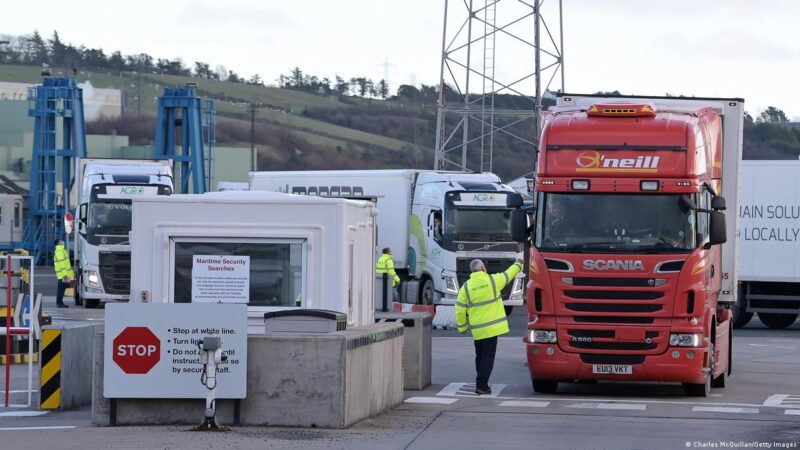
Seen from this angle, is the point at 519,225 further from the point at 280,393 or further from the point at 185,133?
the point at 185,133

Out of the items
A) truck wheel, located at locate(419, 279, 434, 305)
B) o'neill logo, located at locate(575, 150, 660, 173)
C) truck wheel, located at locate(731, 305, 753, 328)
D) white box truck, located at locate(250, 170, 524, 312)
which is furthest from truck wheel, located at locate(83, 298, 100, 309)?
o'neill logo, located at locate(575, 150, 660, 173)

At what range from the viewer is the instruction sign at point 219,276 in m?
16.8

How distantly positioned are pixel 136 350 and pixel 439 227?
23.7m

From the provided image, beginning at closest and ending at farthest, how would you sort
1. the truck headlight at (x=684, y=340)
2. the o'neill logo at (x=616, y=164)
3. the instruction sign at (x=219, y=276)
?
the instruction sign at (x=219, y=276)
the truck headlight at (x=684, y=340)
the o'neill logo at (x=616, y=164)

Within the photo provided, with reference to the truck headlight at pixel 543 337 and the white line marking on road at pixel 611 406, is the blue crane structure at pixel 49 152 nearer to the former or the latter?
the truck headlight at pixel 543 337

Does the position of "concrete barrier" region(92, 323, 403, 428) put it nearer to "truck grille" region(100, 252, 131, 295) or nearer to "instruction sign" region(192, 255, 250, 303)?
"instruction sign" region(192, 255, 250, 303)

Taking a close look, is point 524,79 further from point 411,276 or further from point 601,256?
point 601,256

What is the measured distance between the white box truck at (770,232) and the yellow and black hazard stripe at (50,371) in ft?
64.6

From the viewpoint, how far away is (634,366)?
17672mm

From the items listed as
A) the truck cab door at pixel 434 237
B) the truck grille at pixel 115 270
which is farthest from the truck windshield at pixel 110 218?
the truck cab door at pixel 434 237

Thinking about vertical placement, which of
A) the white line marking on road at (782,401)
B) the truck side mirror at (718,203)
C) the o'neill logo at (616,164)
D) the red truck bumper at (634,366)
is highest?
the o'neill logo at (616,164)

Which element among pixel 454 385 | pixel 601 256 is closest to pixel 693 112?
pixel 601 256

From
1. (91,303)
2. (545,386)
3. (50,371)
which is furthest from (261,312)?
(91,303)

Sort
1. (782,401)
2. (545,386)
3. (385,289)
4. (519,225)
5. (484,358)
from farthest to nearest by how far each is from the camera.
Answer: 1. (385,289)
2. (545,386)
3. (484,358)
4. (519,225)
5. (782,401)
